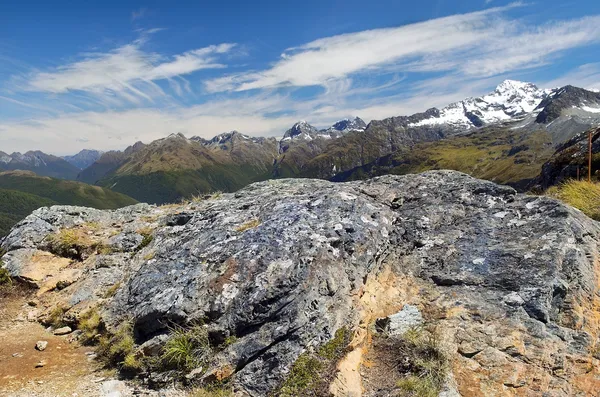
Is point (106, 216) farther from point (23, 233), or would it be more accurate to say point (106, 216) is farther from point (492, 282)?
point (492, 282)

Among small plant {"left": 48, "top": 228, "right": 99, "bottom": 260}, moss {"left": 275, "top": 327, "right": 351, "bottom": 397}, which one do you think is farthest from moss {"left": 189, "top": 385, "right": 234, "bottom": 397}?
small plant {"left": 48, "top": 228, "right": 99, "bottom": 260}

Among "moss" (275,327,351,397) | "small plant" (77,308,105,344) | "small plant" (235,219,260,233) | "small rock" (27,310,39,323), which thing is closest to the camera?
"moss" (275,327,351,397)

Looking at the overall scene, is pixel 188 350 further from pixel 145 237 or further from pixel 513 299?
pixel 145 237

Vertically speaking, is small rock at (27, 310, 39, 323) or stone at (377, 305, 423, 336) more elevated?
stone at (377, 305, 423, 336)

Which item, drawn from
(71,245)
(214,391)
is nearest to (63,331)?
(71,245)

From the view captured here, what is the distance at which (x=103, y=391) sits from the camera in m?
8.45

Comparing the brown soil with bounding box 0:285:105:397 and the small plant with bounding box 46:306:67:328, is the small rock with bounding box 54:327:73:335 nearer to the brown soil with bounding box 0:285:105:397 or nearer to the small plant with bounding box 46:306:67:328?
the brown soil with bounding box 0:285:105:397

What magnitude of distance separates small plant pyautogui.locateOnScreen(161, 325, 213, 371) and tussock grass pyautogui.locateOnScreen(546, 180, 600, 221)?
44.1ft

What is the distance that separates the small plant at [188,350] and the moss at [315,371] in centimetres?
211

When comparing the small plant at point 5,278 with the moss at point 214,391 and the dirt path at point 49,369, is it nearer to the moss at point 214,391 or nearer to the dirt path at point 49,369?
the dirt path at point 49,369

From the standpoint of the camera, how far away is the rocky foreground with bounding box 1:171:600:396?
7664 millimetres

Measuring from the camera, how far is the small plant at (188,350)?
8469 mm

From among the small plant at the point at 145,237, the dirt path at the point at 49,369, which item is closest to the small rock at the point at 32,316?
the dirt path at the point at 49,369

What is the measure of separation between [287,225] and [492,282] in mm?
5777
